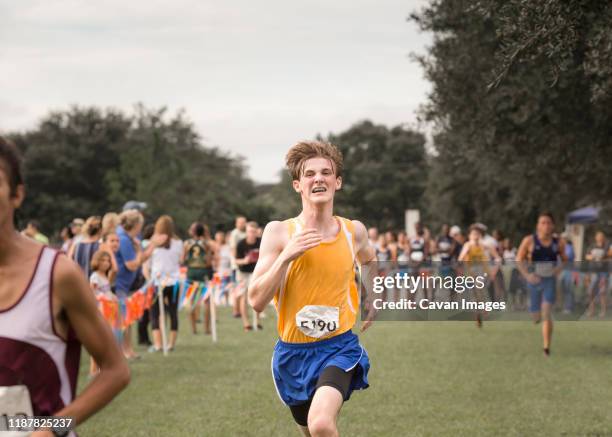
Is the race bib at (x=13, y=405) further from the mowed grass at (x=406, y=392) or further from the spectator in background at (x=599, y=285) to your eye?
the spectator in background at (x=599, y=285)

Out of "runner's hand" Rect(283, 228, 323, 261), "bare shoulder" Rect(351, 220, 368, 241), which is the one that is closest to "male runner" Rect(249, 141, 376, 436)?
"bare shoulder" Rect(351, 220, 368, 241)

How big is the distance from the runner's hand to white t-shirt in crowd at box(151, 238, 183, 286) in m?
11.6

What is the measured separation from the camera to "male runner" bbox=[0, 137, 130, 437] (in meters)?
3.02

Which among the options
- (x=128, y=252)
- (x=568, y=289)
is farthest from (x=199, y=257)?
(x=568, y=289)

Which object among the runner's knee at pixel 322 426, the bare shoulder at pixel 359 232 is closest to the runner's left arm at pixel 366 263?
the bare shoulder at pixel 359 232

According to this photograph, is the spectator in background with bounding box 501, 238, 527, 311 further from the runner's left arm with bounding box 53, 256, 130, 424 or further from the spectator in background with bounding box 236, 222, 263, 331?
the runner's left arm with bounding box 53, 256, 130, 424

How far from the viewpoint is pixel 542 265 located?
51.4 feet

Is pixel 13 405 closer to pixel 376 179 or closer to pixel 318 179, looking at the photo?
pixel 318 179

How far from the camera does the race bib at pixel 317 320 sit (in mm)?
6070

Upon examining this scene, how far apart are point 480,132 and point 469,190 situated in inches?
1673

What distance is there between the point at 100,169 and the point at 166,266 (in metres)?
61.4

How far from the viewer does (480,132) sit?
18578 mm

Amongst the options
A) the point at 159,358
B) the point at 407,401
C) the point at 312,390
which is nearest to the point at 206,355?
the point at 159,358

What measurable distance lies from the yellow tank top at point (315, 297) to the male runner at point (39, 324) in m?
3.03
